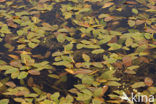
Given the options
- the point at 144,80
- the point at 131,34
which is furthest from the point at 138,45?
the point at 144,80

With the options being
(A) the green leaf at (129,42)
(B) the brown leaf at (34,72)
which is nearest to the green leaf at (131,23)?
(A) the green leaf at (129,42)

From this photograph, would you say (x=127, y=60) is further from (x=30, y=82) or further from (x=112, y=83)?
(x=30, y=82)

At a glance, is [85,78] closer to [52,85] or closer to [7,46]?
[52,85]

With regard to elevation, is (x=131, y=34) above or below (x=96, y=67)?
above

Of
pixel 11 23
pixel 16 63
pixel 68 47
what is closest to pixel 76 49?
pixel 68 47

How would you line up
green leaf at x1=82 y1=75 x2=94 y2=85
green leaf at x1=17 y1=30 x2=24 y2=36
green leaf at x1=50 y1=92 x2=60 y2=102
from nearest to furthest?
1. green leaf at x1=50 y1=92 x2=60 y2=102
2. green leaf at x1=82 y1=75 x2=94 y2=85
3. green leaf at x1=17 y1=30 x2=24 y2=36

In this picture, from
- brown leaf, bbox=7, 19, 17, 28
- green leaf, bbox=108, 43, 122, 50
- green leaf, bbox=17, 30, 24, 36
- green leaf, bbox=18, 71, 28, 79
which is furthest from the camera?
brown leaf, bbox=7, 19, 17, 28

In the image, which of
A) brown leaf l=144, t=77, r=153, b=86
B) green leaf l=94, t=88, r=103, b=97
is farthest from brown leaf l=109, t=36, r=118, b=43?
green leaf l=94, t=88, r=103, b=97

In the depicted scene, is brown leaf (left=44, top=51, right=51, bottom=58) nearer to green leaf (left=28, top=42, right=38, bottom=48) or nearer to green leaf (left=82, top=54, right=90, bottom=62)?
green leaf (left=28, top=42, right=38, bottom=48)

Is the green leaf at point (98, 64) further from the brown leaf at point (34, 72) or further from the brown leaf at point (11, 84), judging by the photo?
the brown leaf at point (11, 84)
